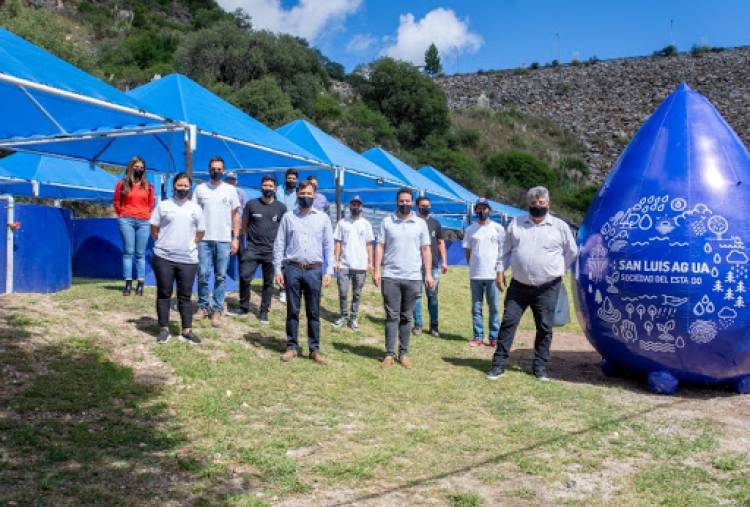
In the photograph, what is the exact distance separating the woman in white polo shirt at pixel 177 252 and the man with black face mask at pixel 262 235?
152 centimetres

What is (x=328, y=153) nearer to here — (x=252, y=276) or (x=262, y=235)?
(x=262, y=235)

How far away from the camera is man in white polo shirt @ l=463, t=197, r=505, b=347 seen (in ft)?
29.5

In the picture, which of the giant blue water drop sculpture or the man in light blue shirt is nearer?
the giant blue water drop sculpture

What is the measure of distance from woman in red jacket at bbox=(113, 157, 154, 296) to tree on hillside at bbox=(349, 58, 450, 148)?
146 ft

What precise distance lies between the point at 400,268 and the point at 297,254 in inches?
45.2

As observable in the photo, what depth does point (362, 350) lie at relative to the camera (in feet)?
26.7

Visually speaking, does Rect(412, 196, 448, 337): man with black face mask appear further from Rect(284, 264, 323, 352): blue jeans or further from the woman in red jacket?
the woman in red jacket

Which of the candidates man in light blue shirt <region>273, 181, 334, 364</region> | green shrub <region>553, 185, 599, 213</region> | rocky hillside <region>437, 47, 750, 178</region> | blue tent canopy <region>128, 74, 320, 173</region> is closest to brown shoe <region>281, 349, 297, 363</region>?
man in light blue shirt <region>273, 181, 334, 364</region>

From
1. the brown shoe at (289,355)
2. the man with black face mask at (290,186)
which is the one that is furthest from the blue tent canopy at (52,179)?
the brown shoe at (289,355)

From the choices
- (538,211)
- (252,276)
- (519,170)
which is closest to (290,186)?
(252,276)

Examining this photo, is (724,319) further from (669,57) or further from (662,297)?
(669,57)

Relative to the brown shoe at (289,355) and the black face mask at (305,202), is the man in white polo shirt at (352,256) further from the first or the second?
the brown shoe at (289,355)

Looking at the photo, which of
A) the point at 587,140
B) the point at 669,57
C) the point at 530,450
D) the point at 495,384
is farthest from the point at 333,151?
the point at 669,57

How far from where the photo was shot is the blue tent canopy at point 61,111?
7.88 metres
